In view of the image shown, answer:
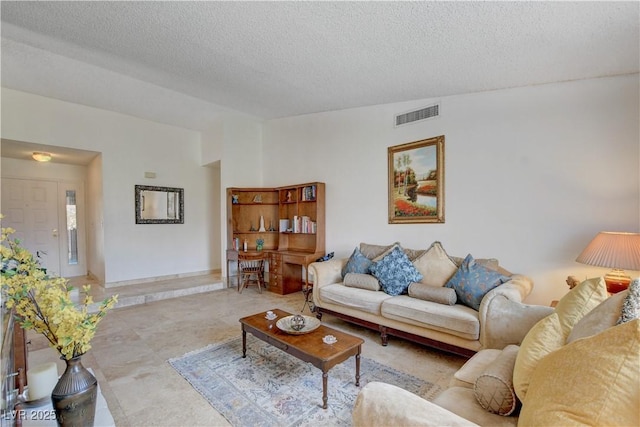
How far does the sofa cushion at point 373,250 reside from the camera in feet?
12.5

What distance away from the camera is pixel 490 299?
2338 mm

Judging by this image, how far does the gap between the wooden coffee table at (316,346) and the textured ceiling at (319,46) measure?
2474mm

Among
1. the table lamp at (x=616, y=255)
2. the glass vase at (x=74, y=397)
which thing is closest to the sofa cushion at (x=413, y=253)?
the table lamp at (x=616, y=255)

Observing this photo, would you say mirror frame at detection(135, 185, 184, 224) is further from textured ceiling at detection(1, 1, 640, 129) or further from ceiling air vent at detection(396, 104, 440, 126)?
ceiling air vent at detection(396, 104, 440, 126)

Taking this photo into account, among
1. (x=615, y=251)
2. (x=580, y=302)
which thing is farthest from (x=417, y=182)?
(x=580, y=302)

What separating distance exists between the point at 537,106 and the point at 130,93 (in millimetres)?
5304

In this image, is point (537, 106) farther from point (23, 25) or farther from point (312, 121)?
point (23, 25)

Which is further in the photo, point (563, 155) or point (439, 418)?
point (563, 155)

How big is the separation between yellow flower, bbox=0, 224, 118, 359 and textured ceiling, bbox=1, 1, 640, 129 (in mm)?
2151

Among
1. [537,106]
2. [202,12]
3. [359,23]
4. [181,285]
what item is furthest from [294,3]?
[181,285]

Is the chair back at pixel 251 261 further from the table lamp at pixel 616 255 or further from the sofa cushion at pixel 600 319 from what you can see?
the sofa cushion at pixel 600 319

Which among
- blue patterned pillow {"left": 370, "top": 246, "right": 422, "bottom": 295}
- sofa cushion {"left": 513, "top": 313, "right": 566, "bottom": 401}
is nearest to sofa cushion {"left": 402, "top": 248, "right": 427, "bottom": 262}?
blue patterned pillow {"left": 370, "top": 246, "right": 422, "bottom": 295}

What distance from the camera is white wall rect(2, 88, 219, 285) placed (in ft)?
14.6

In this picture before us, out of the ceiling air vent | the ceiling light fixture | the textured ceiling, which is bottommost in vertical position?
the ceiling light fixture
